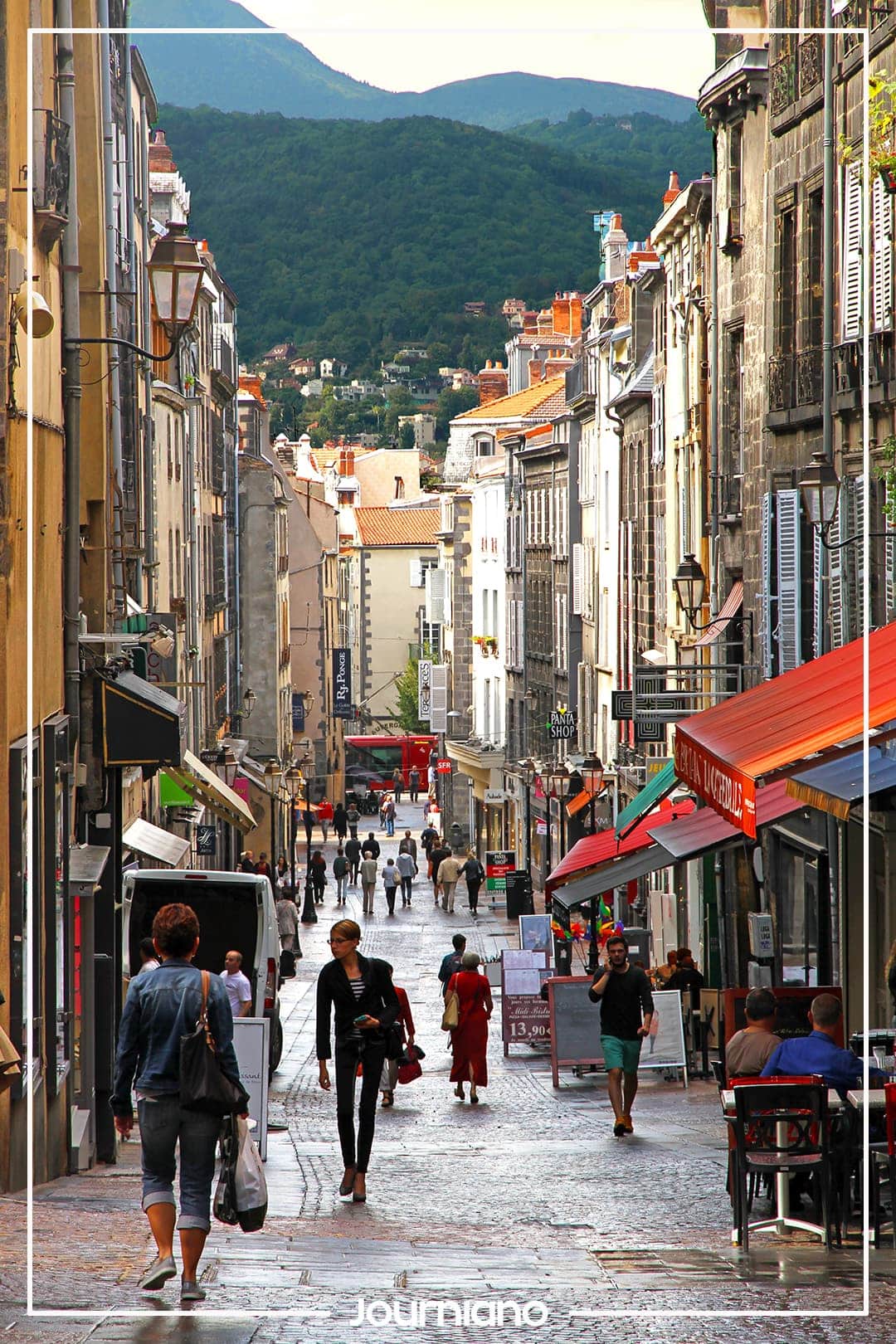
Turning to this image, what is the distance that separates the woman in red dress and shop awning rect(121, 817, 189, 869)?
4343 millimetres

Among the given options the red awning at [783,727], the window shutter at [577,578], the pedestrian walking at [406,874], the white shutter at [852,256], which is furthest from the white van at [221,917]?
the pedestrian walking at [406,874]

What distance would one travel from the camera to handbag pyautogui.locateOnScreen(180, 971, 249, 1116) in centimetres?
695

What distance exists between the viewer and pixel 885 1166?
9.34m

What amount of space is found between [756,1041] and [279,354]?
17404 cm

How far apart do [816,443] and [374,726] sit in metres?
101

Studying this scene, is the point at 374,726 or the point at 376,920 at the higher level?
the point at 374,726

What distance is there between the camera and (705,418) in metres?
28.0

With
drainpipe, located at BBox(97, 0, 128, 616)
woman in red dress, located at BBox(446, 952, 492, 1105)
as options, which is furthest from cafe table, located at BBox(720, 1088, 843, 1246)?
woman in red dress, located at BBox(446, 952, 492, 1105)

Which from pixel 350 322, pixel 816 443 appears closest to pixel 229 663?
pixel 816 443

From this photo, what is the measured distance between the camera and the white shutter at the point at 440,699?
73.0 m

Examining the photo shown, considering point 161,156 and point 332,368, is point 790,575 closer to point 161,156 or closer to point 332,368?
point 161,156

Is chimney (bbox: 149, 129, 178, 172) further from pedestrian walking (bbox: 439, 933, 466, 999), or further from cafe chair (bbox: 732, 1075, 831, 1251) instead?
cafe chair (bbox: 732, 1075, 831, 1251)

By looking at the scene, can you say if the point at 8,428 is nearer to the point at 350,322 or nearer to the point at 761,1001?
the point at 761,1001

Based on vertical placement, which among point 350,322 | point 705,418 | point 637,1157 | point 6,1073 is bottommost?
point 637,1157
